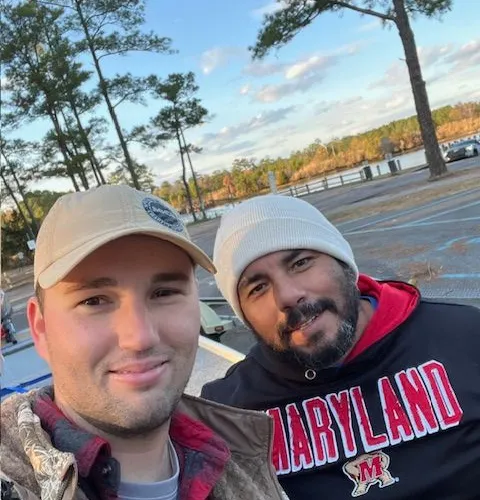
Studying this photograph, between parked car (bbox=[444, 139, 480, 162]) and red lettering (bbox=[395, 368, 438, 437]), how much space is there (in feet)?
81.6

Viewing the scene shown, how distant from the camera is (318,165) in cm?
7250

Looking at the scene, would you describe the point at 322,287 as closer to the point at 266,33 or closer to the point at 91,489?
the point at 91,489

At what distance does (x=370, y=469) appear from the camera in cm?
154

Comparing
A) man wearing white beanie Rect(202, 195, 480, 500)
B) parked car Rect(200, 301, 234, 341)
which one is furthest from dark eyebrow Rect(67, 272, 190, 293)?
parked car Rect(200, 301, 234, 341)

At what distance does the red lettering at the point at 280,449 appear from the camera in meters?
1.61

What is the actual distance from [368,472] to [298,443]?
8.6 inches

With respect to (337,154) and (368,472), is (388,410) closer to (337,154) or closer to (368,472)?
(368,472)

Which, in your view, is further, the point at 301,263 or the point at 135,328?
the point at 301,263

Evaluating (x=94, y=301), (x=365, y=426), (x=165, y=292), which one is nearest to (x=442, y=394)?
(x=365, y=426)

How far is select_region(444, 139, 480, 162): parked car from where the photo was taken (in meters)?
24.1

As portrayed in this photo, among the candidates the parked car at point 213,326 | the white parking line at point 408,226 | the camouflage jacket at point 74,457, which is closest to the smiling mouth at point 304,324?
the camouflage jacket at point 74,457

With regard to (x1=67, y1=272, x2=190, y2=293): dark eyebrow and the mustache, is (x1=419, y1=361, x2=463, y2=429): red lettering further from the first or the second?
(x1=67, y1=272, x2=190, y2=293): dark eyebrow

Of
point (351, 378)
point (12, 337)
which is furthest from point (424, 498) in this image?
point (12, 337)

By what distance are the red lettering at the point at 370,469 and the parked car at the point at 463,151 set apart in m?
25.0
